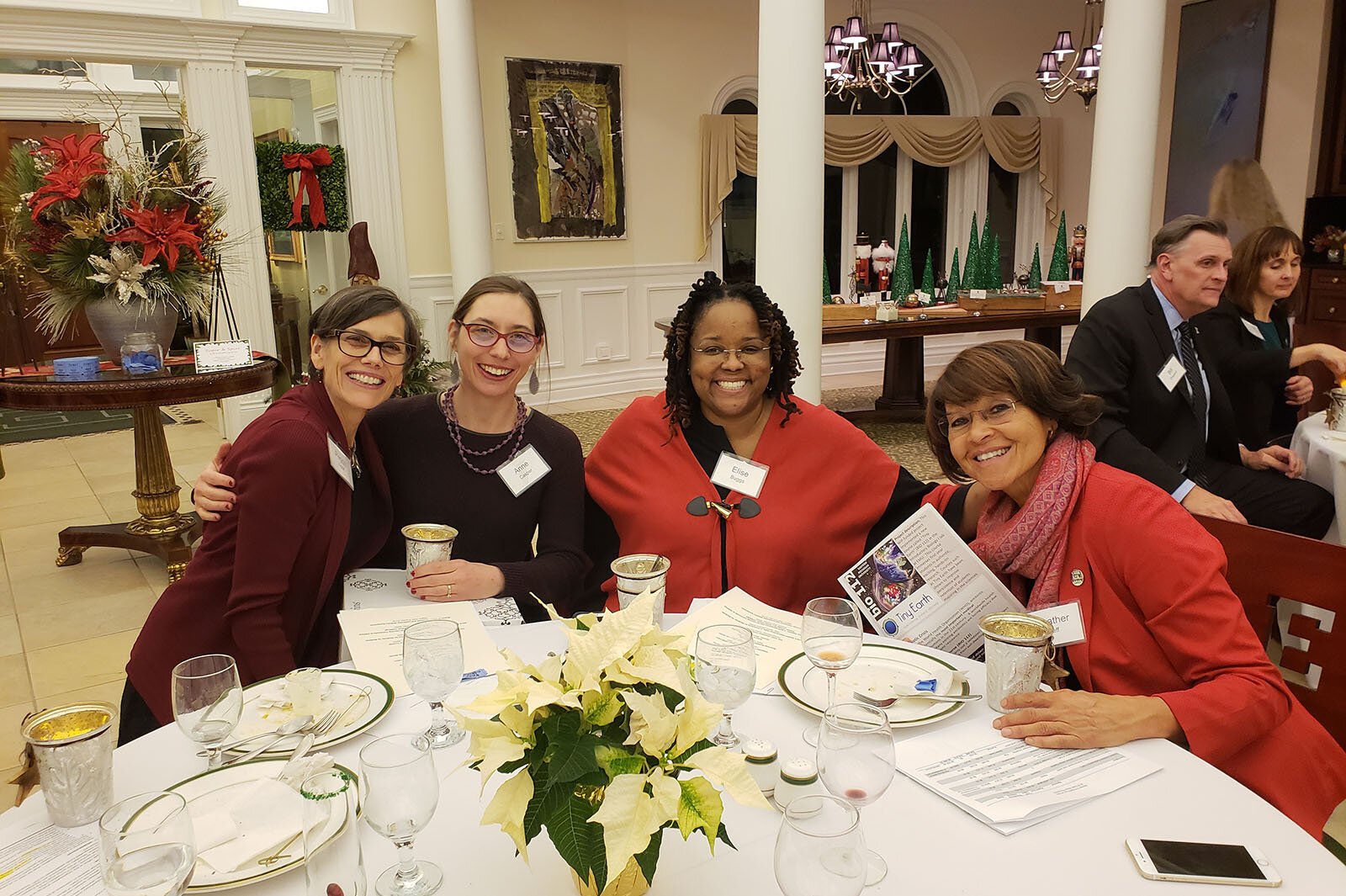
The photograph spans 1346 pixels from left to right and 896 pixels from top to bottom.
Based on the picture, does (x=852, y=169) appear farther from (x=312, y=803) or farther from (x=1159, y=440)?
(x=312, y=803)

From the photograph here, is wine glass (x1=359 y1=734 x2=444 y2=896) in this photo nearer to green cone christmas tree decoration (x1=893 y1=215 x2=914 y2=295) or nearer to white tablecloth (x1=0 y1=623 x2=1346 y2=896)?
white tablecloth (x1=0 y1=623 x2=1346 y2=896)

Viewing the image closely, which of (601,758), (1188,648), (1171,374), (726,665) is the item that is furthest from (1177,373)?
(601,758)

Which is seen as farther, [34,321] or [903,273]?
[34,321]

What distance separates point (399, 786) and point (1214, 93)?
1025 cm

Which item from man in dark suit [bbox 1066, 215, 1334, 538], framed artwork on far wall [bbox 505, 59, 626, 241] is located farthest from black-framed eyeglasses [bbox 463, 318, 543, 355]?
framed artwork on far wall [bbox 505, 59, 626, 241]

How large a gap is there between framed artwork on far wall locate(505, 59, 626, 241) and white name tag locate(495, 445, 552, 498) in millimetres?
5960

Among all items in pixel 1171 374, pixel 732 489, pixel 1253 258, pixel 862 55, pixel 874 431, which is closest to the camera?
pixel 732 489

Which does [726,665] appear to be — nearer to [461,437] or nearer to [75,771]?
[75,771]

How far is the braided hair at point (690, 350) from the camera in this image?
227cm

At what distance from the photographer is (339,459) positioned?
6.49 ft

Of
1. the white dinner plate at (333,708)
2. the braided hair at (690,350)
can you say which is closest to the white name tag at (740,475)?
the braided hair at (690,350)

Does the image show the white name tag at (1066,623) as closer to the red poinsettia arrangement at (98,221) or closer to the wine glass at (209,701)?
the wine glass at (209,701)

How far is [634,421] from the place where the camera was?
237 cm

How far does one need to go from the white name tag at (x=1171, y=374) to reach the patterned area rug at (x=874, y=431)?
2534mm
